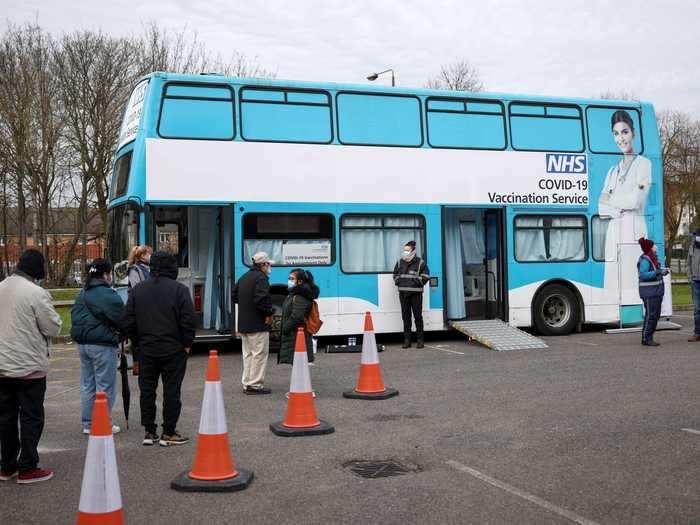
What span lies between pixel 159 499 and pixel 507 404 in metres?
4.35

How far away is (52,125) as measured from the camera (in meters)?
33.4

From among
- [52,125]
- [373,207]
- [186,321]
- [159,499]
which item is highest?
[52,125]

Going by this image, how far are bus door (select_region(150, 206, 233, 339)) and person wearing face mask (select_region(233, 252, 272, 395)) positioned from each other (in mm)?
3814

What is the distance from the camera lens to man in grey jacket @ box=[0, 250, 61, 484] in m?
5.93

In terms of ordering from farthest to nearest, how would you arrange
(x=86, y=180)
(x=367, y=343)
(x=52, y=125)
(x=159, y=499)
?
1. (x=86, y=180)
2. (x=52, y=125)
3. (x=367, y=343)
4. (x=159, y=499)

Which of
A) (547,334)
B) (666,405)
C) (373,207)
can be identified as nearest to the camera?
(666,405)

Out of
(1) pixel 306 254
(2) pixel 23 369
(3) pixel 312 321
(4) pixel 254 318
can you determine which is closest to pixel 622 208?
(1) pixel 306 254

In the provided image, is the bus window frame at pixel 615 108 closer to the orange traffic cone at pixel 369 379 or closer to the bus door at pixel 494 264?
the bus door at pixel 494 264

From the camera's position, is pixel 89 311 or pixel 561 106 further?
pixel 561 106

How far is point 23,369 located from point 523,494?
372 cm

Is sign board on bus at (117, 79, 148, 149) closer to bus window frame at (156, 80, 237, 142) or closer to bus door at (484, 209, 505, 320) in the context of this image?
bus window frame at (156, 80, 237, 142)

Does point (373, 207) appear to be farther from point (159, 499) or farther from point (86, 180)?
point (86, 180)

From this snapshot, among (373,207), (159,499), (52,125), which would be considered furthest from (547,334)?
(52,125)

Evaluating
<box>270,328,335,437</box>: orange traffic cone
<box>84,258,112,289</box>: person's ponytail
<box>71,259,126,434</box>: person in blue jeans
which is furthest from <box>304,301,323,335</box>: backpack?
<box>84,258,112,289</box>: person's ponytail
